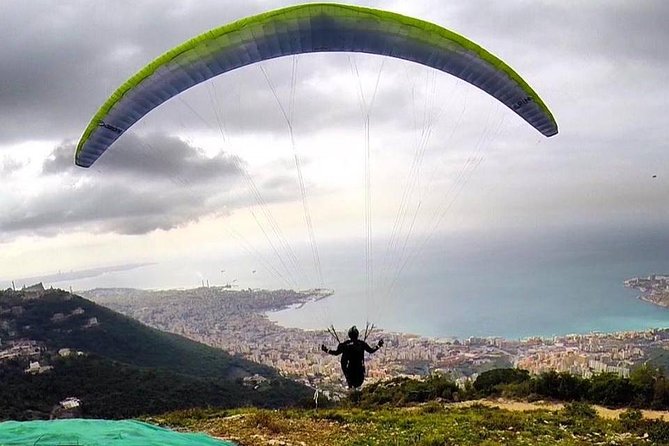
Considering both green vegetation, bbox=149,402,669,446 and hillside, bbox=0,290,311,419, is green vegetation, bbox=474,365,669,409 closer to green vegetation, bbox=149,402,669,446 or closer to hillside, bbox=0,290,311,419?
green vegetation, bbox=149,402,669,446

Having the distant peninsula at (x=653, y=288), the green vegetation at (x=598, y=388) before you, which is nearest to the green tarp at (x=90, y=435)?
the green vegetation at (x=598, y=388)

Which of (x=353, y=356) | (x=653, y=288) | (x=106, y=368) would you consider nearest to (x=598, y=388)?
(x=353, y=356)

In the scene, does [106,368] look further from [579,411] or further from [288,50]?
[288,50]

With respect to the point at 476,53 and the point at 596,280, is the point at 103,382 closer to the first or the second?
the point at 476,53

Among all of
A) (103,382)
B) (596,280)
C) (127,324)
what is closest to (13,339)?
(127,324)

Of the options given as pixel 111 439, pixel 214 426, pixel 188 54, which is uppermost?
pixel 188 54

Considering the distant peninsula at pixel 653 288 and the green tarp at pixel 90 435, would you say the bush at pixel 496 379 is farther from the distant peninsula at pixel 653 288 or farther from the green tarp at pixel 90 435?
the distant peninsula at pixel 653 288
